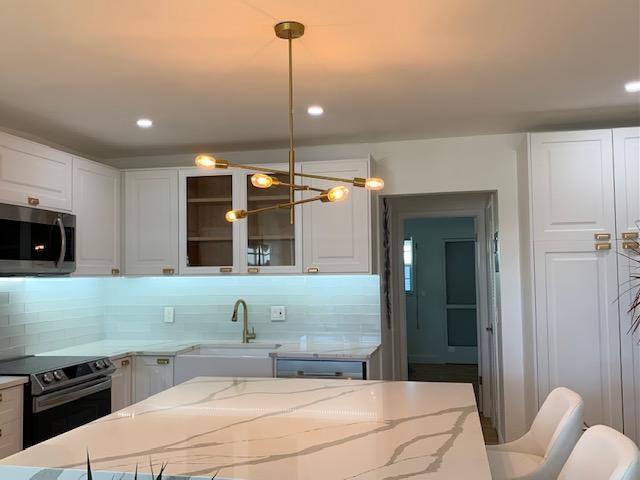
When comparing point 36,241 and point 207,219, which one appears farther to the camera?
point 207,219

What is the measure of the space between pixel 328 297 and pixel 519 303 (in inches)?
54.9

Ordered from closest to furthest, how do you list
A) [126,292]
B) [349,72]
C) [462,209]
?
[349,72], [126,292], [462,209]

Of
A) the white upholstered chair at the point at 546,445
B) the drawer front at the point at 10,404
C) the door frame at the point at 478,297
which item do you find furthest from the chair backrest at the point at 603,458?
the door frame at the point at 478,297

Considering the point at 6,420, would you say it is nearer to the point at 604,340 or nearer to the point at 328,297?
the point at 328,297

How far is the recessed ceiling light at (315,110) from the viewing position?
339cm

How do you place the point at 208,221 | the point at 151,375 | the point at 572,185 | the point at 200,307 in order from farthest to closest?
1. the point at 200,307
2. the point at 208,221
3. the point at 151,375
4. the point at 572,185

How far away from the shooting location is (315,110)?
345cm

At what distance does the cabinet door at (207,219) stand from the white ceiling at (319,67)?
0.38m

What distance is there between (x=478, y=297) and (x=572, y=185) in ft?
6.54

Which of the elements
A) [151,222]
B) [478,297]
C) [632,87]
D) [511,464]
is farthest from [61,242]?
[478,297]

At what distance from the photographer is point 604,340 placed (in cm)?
355

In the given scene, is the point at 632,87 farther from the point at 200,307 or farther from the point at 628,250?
the point at 200,307

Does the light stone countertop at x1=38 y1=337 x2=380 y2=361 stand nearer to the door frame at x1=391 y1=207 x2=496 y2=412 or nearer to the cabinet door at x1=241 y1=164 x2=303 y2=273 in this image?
the cabinet door at x1=241 y1=164 x2=303 y2=273

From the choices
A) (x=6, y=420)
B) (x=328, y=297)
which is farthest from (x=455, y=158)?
(x=6, y=420)
